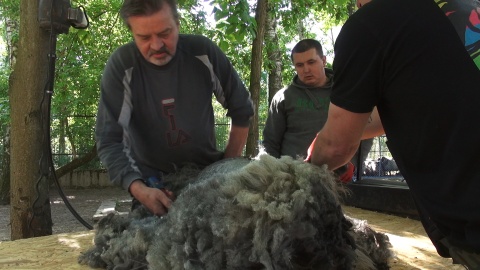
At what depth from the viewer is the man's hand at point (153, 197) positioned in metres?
2.12

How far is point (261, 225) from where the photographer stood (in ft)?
4.97

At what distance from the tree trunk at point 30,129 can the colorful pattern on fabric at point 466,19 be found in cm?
275

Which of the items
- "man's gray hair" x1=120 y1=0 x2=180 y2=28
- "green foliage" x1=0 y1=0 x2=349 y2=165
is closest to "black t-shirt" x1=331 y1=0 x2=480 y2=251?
"man's gray hair" x1=120 y1=0 x2=180 y2=28

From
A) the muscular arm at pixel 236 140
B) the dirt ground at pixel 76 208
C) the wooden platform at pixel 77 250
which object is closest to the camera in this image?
the wooden platform at pixel 77 250

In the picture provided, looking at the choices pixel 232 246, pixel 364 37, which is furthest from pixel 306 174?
pixel 364 37

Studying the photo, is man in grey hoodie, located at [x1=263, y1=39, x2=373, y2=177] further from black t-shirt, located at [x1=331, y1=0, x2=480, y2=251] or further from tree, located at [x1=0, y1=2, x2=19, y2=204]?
tree, located at [x1=0, y1=2, x2=19, y2=204]

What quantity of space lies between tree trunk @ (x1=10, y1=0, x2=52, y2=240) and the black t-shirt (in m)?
2.60

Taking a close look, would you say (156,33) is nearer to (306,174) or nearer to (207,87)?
(207,87)

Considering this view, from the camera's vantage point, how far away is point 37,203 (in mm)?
3389

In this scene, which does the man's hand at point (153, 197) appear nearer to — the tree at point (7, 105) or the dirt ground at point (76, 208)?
the dirt ground at point (76, 208)

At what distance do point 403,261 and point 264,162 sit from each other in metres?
0.89

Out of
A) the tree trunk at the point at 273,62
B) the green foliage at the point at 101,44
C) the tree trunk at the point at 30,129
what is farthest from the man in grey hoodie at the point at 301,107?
the tree trunk at the point at 273,62

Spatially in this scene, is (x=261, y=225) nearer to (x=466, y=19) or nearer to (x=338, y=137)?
(x=338, y=137)

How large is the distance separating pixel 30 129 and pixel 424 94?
2844mm
